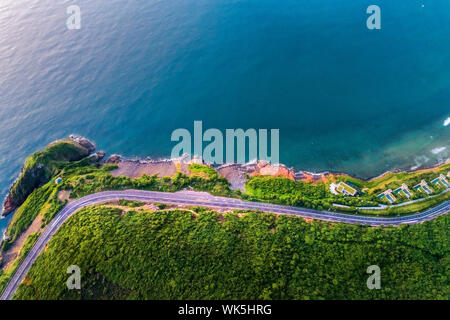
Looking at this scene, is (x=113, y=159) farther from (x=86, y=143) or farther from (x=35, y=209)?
(x=35, y=209)

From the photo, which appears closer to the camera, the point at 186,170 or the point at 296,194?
the point at 296,194

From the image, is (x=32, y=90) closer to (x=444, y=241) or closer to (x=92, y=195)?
(x=92, y=195)

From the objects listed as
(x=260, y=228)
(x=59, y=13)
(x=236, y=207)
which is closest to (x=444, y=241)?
(x=260, y=228)

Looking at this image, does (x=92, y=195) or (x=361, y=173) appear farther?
(x=361, y=173)

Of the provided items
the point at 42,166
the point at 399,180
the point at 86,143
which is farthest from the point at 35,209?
the point at 399,180

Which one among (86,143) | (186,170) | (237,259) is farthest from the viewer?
Answer: (86,143)
